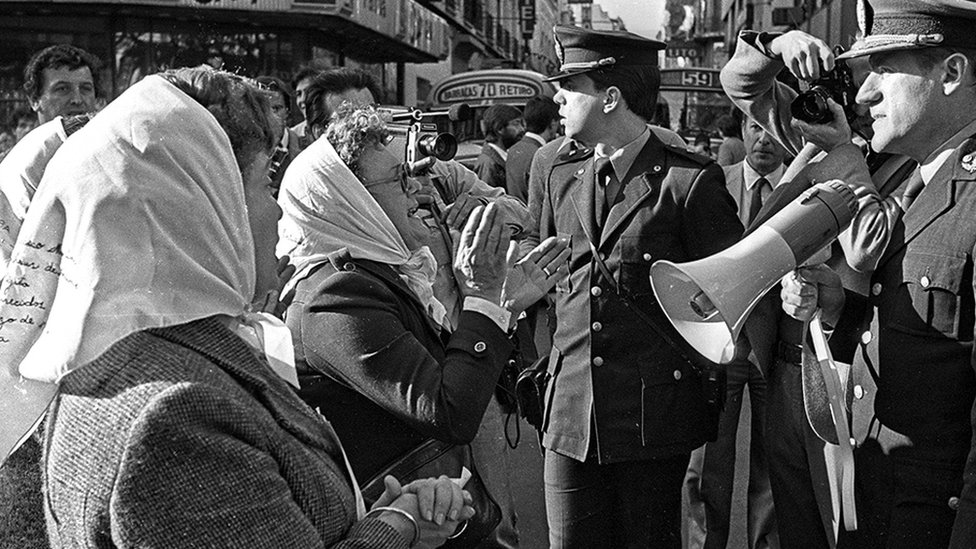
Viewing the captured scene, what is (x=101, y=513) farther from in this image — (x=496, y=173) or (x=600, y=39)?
A: (x=496, y=173)

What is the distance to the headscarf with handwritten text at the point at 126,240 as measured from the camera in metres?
1.80

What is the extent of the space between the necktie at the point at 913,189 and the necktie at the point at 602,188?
1116 millimetres

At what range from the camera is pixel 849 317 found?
123 inches

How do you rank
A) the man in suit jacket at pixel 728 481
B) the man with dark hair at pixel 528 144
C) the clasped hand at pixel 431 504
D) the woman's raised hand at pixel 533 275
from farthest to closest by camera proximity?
the man with dark hair at pixel 528 144, the man in suit jacket at pixel 728 481, the woman's raised hand at pixel 533 275, the clasped hand at pixel 431 504

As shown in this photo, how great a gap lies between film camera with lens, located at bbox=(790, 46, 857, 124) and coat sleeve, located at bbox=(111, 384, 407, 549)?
2127 mm

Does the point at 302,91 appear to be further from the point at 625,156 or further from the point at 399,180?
the point at 399,180

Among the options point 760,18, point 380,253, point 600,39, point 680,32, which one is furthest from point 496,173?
point 680,32

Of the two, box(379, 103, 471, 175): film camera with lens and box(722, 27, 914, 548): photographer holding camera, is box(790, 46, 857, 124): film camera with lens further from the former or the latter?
box(379, 103, 471, 175): film camera with lens

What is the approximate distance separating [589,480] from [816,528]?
764mm

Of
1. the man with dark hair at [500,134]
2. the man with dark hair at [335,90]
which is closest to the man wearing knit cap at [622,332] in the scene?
the man with dark hair at [335,90]

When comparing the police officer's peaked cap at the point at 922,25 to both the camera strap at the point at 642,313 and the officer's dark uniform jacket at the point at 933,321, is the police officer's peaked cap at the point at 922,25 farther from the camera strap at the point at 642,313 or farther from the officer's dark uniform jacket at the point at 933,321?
the camera strap at the point at 642,313

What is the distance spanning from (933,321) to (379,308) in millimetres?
1354

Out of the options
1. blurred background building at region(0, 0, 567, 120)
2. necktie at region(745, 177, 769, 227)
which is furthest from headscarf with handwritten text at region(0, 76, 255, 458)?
blurred background building at region(0, 0, 567, 120)

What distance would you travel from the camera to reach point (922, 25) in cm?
289
